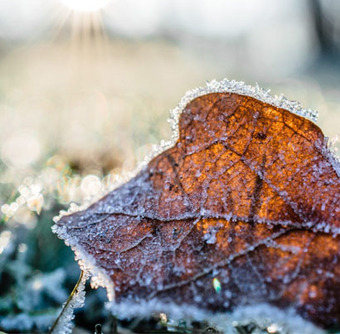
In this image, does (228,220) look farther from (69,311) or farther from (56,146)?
(56,146)

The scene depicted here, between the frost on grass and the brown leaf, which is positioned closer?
the brown leaf

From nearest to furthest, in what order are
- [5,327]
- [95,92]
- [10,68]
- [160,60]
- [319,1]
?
[5,327] < [95,92] < [10,68] < [160,60] < [319,1]

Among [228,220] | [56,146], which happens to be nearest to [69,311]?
[228,220]

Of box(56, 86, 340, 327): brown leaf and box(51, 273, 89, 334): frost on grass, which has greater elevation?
box(56, 86, 340, 327): brown leaf

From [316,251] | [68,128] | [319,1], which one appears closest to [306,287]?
[316,251]

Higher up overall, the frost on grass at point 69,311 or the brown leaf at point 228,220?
the brown leaf at point 228,220

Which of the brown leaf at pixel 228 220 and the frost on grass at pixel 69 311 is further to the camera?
the frost on grass at pixel 69 311

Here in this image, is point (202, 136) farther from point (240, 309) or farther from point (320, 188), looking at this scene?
point (240, 309)

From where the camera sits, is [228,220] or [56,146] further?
[56,146]
